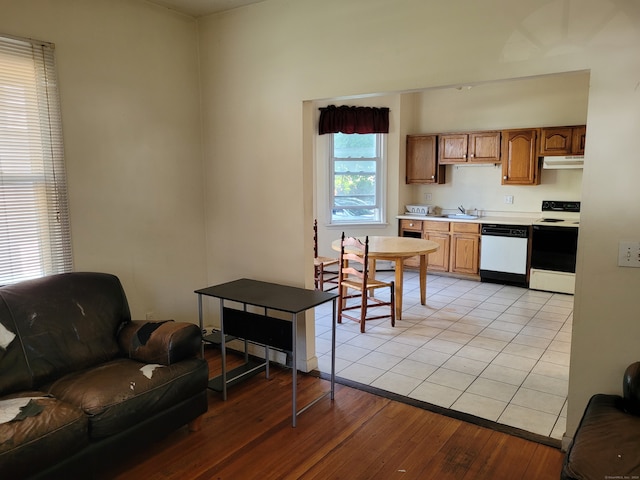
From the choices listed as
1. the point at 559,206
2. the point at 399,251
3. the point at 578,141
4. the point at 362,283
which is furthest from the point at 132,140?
the point at 559,206

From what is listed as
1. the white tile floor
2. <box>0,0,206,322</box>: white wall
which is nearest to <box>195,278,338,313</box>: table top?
<box>0,0,206,322</box>: white wall

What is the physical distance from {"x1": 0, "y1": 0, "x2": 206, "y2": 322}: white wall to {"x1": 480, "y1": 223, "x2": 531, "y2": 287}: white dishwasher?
393 centimetres

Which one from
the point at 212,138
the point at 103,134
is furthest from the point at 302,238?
the point at 103,134

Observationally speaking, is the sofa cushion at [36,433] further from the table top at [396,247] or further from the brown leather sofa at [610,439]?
the table top at [396,247]

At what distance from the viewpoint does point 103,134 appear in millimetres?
3156

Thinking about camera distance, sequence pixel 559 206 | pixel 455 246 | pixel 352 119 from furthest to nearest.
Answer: pixel 455 246 < pixel 352 119 < pixel 559 206

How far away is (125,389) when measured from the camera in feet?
7.49

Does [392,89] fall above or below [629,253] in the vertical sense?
above

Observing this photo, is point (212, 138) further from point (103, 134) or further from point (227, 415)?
point (227, 415)

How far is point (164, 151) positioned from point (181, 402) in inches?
75.8

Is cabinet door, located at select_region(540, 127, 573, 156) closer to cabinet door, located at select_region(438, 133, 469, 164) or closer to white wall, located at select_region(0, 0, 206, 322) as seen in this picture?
cabinet door, located at select_region(438, 133, 469, 164)

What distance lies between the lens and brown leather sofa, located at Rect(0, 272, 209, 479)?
6.43ft

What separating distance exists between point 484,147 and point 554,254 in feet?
5.67

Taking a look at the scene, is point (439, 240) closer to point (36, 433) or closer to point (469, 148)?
point (469, 148)
